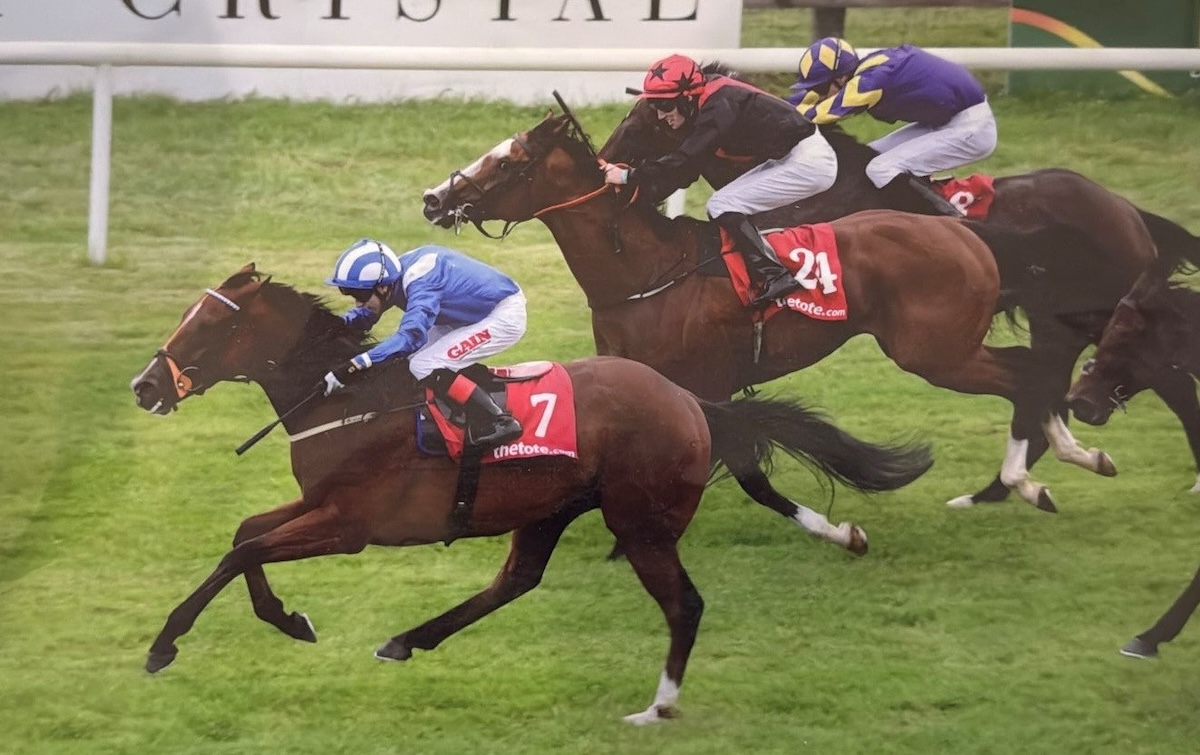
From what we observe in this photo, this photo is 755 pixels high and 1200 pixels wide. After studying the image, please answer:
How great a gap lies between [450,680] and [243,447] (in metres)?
0.67

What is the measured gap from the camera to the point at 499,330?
2934 mm

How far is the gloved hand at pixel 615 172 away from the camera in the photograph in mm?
2982

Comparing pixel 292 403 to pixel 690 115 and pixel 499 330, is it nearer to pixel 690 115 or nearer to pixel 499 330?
pixel 499 330

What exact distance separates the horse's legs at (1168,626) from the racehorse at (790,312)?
1.09 feet

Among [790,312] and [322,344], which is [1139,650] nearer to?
[790,312]

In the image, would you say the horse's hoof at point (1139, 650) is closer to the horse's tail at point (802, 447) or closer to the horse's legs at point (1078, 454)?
the horse's legs at point (1078, 454)

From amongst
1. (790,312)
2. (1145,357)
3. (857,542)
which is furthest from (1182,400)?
(790,312)

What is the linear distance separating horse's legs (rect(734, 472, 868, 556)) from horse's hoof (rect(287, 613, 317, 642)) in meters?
0.99

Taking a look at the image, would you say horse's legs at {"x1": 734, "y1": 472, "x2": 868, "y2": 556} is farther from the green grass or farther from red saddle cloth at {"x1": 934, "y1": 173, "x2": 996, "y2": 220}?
red saddle cloth at {"x1": 934, "y1": 173, "x2": 996, "y2": 220}

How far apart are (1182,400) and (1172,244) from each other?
0.35 metres

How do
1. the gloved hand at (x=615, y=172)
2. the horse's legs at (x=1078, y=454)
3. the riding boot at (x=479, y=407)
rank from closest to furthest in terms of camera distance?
the riding boot at (x=479, y=407)
the gloved hand at (x=615, y=172)
the horse's legs at (x=1078, y=454)

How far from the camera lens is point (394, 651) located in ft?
9.66

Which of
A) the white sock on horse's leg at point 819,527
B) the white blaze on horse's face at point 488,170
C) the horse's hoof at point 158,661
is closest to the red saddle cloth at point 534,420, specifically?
the white blaze on horse's face at point 488,170

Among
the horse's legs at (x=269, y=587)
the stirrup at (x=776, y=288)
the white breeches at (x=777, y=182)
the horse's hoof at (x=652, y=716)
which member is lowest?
the horse's hoof at (x=652, y=716)
